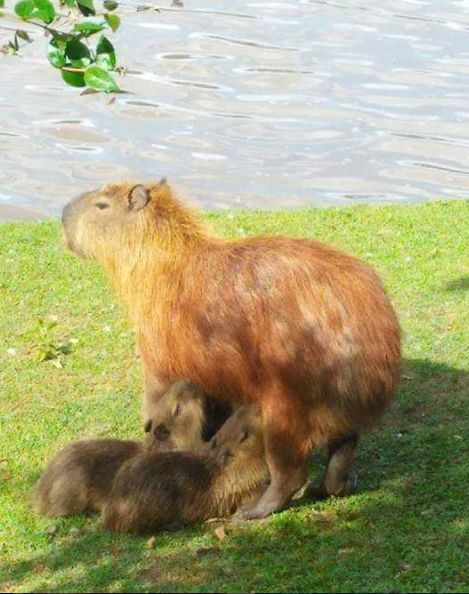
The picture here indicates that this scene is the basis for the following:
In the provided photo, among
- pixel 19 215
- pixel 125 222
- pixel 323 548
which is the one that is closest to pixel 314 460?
pixel 323 548

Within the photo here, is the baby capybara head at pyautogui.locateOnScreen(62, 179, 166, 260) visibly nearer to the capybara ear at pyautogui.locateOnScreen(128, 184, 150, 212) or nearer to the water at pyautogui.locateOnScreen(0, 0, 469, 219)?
the capybara ear at pyautogui.locateOnScreen(128, 184, 150, 212)

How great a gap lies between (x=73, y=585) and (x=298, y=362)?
141 cm

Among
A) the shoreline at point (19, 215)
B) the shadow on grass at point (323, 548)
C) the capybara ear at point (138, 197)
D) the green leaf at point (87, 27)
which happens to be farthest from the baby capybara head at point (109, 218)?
the shoreline at point (19, 215)

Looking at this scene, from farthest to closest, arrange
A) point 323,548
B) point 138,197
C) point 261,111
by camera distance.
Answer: point 261,111
point 138,197
point 323,548

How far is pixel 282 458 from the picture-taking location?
5.84 metres

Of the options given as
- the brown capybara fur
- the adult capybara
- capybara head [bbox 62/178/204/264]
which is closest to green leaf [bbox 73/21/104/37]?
the adult capybara

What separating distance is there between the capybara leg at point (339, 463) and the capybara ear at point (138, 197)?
1.56 m

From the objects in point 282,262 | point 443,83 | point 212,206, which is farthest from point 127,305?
point 443,83

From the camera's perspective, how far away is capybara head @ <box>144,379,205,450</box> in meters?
6.18

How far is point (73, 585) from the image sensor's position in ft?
17.4

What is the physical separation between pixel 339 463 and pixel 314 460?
665 millimetres

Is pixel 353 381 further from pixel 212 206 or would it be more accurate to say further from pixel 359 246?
pixel 212 206

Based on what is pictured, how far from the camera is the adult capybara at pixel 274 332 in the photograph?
5.72 meters

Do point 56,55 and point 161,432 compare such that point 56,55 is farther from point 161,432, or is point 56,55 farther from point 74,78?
point 161,432
